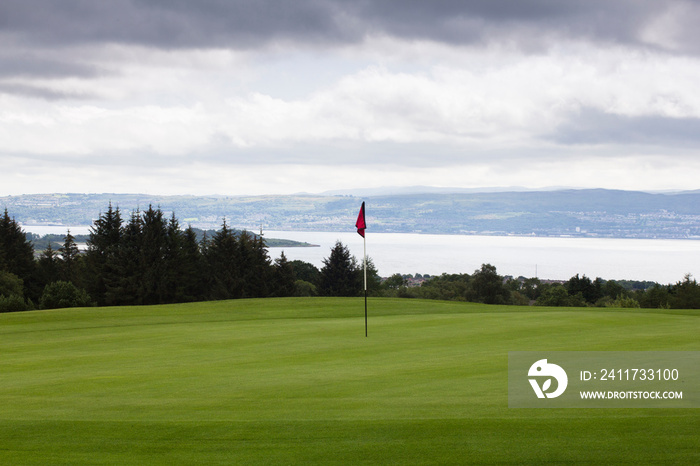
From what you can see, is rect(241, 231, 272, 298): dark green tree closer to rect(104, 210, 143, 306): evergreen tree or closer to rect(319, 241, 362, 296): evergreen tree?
rect(319, 241, 362, 296): evergreen tree

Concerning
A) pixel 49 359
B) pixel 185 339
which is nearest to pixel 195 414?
pixel 49 359

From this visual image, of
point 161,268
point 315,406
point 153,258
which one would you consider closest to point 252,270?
point 161,268

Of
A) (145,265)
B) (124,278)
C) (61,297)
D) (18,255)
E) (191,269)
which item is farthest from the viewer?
(191,269)

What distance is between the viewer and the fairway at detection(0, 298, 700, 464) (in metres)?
5.78

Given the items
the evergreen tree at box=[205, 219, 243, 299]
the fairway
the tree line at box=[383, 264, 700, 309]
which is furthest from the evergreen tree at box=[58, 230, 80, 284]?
the fairway

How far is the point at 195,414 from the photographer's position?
7129mm

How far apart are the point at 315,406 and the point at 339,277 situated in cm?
5896

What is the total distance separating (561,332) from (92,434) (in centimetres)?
1211

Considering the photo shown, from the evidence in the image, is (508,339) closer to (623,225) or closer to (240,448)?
(240,448)

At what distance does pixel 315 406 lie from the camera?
24.3 feet

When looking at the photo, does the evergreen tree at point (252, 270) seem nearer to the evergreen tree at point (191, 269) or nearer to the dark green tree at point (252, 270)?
the dark green tree at point (252, 270)

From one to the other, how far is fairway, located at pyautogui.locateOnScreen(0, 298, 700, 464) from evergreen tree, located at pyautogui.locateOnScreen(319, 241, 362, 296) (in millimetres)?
50285

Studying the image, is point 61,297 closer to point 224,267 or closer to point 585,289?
point 224,267

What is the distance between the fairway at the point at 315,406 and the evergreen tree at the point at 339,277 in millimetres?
50285
